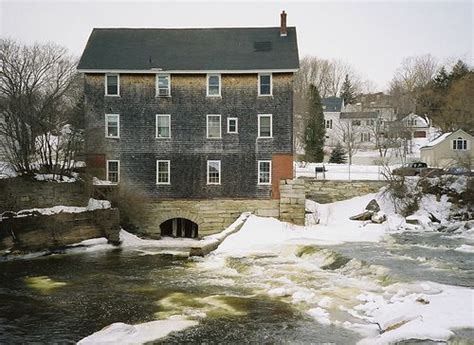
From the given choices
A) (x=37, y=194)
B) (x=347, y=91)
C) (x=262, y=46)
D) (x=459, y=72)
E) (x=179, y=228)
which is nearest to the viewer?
(x=37, y=194)

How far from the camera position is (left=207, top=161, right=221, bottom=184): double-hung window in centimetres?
2919

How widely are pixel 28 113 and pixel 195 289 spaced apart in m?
15.1

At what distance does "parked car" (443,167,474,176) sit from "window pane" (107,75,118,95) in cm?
2075

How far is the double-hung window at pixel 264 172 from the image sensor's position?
2895cm

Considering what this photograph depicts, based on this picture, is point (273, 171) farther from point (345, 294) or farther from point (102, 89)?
point (345, 294)

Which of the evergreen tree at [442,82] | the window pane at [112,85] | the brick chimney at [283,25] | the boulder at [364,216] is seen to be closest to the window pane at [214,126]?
the window pane at [112,85]

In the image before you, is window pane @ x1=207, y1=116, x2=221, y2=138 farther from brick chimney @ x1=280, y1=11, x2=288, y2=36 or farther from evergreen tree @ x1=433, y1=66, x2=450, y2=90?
evergreen tree @ x1=433, y1=66, x2=450, y2=90

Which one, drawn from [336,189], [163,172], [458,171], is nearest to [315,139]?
[336,189]

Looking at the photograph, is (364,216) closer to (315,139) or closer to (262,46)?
(262,46)

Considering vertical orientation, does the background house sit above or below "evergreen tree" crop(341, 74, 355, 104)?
below

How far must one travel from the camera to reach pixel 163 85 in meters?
29.4

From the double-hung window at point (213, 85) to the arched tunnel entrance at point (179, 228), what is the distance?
7640 mm

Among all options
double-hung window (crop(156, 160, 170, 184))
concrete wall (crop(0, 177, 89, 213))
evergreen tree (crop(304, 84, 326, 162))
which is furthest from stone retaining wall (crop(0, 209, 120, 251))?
evergreen tree (crop(304, 84, 326, 162))

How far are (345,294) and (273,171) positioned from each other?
46.2 ft
